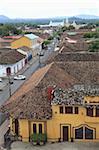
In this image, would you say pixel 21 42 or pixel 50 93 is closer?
pixel 50 93

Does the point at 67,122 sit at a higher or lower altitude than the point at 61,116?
lower

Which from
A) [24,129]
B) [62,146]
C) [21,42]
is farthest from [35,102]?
[21,42]

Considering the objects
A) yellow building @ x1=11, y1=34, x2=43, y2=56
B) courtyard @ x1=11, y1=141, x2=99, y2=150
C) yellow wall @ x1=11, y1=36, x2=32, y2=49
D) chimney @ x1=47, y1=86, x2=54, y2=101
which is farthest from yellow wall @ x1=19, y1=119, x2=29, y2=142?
yellow wall @ x1=11, y1=36, x2=32, y2=49

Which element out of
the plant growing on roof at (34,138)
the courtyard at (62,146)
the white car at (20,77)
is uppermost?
the plant growing on roof at (34,138)

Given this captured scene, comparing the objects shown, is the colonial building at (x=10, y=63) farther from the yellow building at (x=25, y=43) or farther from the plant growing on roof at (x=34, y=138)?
the plant growing on roof at (x=34, y=138)

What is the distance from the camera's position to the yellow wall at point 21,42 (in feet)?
337

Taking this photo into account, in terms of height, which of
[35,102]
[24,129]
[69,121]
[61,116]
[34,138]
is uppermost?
[35,102]

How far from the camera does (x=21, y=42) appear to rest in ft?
340

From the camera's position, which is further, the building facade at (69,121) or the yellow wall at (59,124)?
the yellow wall at (59,124)

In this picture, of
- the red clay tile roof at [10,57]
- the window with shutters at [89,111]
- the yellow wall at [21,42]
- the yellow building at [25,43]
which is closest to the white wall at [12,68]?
the red clay tile roof at [10,57]

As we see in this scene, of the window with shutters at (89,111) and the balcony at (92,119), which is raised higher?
the window with shutters at (89,111)

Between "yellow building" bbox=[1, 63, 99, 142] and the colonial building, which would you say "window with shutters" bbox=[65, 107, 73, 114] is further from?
the colonial building

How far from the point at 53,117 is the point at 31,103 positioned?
119 inches

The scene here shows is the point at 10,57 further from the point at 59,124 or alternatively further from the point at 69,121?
the point at 69,121
